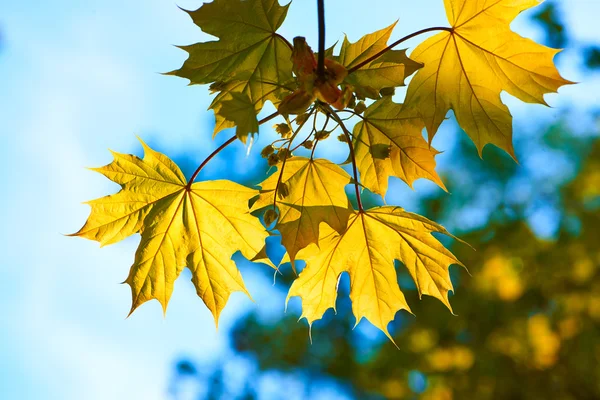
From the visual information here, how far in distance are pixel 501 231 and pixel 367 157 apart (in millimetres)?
10428

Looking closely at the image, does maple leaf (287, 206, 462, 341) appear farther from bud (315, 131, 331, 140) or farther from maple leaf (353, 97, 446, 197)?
bud (315, 131, 331, 140)

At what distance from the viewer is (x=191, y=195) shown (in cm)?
189

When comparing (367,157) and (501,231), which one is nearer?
(367,157)

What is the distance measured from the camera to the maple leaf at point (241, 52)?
149cm

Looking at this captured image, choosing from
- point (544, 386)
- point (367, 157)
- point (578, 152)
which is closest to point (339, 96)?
point (367, 157)

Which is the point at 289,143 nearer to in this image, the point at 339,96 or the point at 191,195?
the point at 339,96

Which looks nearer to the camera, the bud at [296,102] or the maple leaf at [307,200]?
the bud at [296,102]

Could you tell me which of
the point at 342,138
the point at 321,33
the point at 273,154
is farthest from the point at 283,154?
the point at 321,33

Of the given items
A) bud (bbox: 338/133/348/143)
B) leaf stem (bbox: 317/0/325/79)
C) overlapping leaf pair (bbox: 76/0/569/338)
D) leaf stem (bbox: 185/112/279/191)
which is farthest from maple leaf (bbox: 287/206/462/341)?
leaf stem (bbox: 317/0/325/79)

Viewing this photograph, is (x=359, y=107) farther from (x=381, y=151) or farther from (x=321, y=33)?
(x=321, y=33)

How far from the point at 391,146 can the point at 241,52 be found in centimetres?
55

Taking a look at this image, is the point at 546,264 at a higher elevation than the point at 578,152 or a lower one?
lower

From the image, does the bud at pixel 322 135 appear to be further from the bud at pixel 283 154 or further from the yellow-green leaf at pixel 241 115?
the yellow-green leaf at pixel 241 115

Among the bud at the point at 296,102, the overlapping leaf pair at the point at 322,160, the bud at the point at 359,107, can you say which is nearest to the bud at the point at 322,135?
the overlapping leaf pair at the point at 322,160
